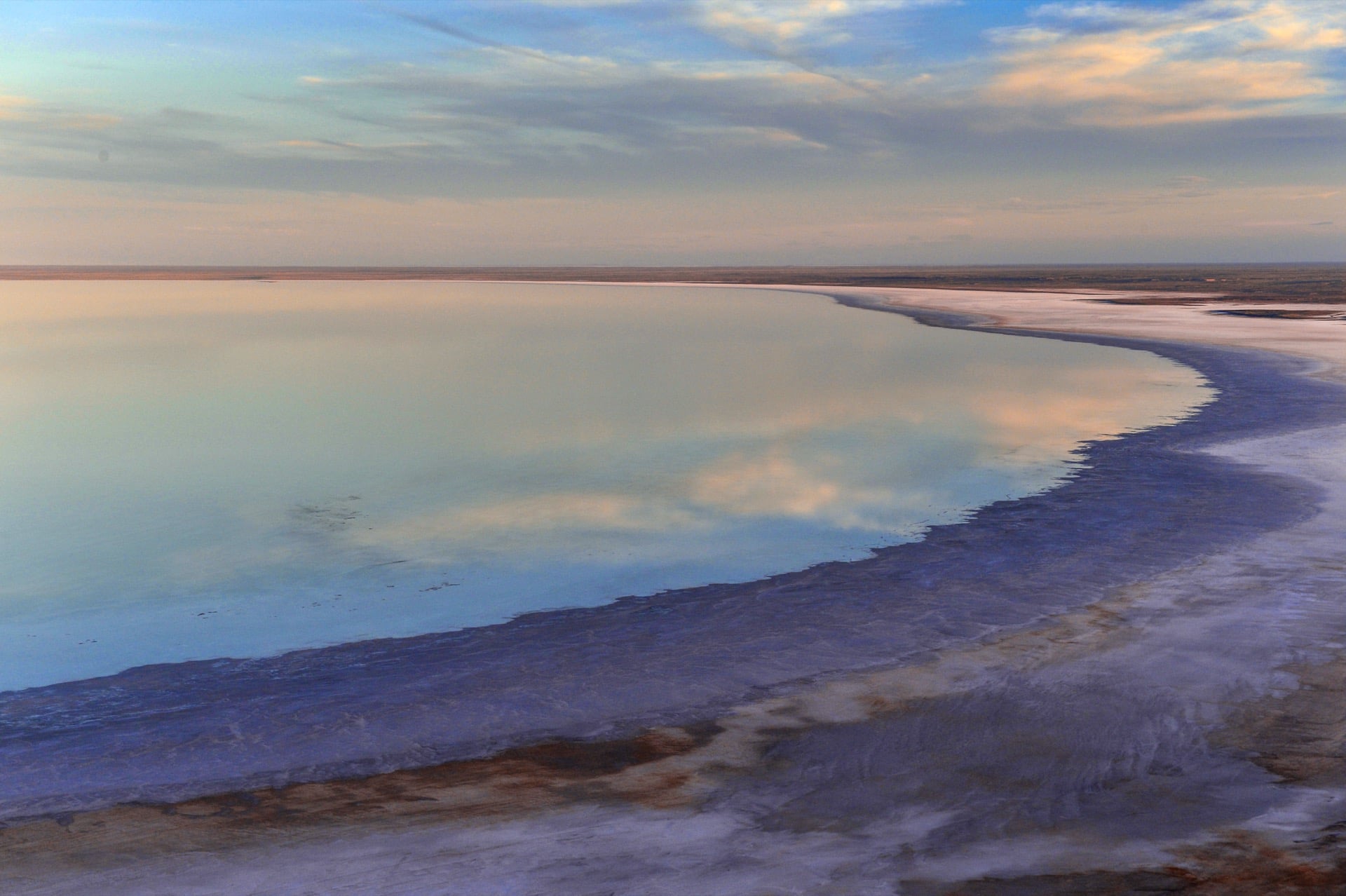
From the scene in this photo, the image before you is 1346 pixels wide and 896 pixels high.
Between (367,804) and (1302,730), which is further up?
(1302,730)

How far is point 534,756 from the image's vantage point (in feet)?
24.3

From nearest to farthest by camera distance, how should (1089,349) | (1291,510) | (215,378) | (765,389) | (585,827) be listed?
(585,827)
(1291,510)
(765,389)
(215,378)
(1089,349)

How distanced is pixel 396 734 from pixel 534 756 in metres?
1.04

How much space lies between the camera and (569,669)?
8.94 m

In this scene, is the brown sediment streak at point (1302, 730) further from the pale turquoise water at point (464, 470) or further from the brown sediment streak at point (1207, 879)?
the pale turquoise water at point (464, 470)

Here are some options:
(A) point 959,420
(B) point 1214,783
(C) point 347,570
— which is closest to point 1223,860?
(B) point 1214,783

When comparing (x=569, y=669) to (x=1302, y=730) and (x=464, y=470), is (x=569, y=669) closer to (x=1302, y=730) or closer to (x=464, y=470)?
(x=1302, y=730)

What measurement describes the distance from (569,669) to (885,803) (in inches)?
121

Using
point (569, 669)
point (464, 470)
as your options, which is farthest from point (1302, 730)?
point (464, 470)

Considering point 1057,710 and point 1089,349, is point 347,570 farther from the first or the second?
point 1089,349

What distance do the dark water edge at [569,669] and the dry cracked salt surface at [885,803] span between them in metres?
0.29

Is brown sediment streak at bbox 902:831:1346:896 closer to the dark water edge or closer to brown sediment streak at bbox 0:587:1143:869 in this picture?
brown sediment streak at bbox 0:587:1143:869

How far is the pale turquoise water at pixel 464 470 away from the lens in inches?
423

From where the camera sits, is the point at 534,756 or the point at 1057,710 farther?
the point at 1057,710
